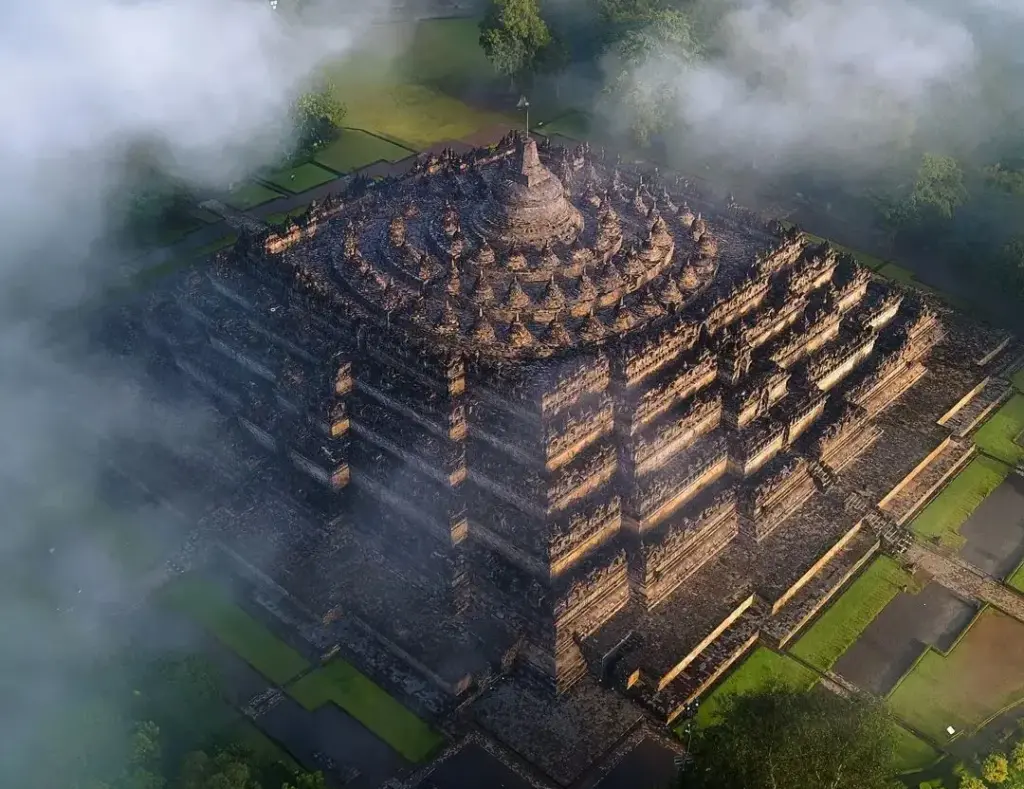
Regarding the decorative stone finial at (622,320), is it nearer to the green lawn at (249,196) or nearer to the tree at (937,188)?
the tree at (937,188)

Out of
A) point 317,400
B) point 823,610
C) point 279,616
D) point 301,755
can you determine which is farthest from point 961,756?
point 317,400

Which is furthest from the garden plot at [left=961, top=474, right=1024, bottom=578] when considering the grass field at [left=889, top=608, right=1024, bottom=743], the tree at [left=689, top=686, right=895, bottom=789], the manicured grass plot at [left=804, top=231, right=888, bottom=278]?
the manicured grass plot at [left=804, top=231, right=888, bottom=278]

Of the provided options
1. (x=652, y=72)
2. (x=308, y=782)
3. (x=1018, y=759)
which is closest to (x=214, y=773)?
(x=308, y=782)

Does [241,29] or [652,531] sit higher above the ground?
[241,29]

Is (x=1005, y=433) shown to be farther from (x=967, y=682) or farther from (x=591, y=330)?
(x=591, y=330)

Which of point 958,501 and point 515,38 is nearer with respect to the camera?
point 958,501

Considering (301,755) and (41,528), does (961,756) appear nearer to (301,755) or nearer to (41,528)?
(301,755)

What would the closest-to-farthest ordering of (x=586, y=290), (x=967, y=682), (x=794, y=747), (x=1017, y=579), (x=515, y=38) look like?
(x=794, y=747), (x=967, y=682), (x=1017, y=579), (x=586, y=290), (x=515, y=38)
